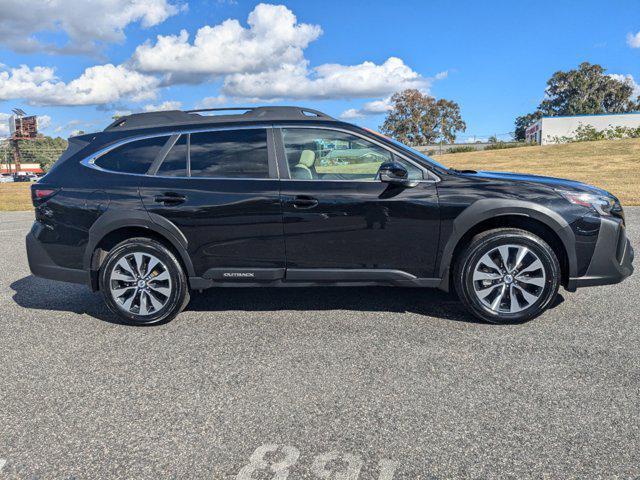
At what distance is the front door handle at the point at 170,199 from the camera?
177 inches

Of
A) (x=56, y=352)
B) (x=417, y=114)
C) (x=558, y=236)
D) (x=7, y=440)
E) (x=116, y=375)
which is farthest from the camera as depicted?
(x=417, y=114)

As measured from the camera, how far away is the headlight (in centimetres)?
433

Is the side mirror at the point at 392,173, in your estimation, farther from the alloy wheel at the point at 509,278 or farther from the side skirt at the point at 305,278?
the alloy wheel at the point at 509,278

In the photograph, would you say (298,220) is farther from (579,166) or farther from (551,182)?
(579,166)

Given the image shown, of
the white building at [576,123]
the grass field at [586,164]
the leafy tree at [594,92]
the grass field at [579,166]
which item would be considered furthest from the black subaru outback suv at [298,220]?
the leafy tree at [594,92]

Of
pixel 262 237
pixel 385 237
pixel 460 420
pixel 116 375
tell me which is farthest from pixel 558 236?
pixel 116 375

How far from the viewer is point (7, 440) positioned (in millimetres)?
2779

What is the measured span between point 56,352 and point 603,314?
4423 millimetres

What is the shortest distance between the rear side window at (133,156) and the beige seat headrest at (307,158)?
1.21 meters

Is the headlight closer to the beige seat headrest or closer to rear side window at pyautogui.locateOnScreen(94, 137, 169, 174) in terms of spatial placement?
the beige seat headrest

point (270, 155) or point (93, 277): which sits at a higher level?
point (270, 155)

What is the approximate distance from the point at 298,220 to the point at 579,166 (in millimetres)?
33268

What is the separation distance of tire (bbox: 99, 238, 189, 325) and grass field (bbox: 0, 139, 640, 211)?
13.3m

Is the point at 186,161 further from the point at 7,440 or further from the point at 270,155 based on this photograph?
the point at 7,440
